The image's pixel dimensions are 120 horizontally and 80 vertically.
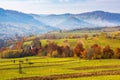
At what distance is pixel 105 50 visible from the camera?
540 feet

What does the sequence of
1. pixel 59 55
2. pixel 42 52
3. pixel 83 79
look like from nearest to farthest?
1. pixel 83 79
2. pixel 59 55
3. pixel 42 52

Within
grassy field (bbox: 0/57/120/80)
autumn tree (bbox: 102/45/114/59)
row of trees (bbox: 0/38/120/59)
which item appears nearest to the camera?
grassy field (bbox: 0/57/120/80)

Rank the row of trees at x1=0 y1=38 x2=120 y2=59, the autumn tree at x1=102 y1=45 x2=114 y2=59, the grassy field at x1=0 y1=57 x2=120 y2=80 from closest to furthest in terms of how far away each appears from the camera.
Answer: the grassy field at x1=0 y1=57 x2=120 y2=80, the row of trees at x1=0 y1=38 x2=120 y2=59, the autumn tree at x1=102 y1=45 x2=114 y2=59

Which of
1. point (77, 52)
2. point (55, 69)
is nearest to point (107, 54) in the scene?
point (77, 52)

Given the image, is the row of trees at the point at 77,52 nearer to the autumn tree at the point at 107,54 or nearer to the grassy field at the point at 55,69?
the autumn tree at the point at 107,54

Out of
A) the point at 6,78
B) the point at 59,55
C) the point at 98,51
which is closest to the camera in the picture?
the point at 6,78

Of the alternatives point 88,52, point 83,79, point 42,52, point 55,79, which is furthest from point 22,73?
point 42,52

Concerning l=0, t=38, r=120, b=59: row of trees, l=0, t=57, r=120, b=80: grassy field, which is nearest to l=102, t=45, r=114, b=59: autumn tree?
l=0, t=38, r=120, b=59: row of trees

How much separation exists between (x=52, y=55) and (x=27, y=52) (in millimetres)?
22337

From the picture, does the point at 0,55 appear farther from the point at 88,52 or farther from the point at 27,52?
the point at 88,52

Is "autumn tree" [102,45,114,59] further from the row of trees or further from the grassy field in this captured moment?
the grassy field

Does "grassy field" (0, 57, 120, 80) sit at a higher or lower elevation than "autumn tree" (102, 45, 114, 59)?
lower

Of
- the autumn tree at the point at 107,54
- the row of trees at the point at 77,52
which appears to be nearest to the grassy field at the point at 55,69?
the row of trees at the point at 77,52

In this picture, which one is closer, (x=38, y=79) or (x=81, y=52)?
(x=38, y=79)
